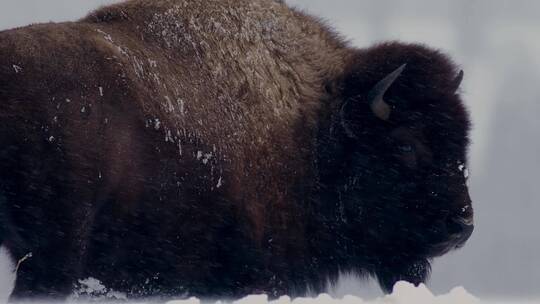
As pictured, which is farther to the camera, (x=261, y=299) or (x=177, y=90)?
(x=177, y=90)

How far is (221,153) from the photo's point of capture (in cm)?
593

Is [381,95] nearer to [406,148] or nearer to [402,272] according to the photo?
[406,148]

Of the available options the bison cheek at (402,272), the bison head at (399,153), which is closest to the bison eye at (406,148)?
the bison head at (399,153)

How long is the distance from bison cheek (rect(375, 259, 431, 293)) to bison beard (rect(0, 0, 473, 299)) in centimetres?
1

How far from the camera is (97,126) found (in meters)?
5.38

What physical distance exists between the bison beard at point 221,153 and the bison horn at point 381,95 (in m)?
0.01

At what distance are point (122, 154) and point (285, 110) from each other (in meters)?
1.17

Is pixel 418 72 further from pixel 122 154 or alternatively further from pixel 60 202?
pixel 60 202

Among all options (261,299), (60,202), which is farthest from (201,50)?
(261,299)

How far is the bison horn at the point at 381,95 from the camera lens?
21.0ft

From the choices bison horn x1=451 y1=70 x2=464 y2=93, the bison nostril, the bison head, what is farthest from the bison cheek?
bison horn x1=451 y1=70 x2=464 y2=93

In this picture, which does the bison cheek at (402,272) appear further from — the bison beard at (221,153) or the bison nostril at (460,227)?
the bison nostril at (460,227)

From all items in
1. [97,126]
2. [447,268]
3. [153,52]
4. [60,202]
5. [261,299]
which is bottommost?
[261,299]

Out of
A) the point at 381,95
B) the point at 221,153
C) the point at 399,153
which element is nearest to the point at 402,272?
the point at 399,153
